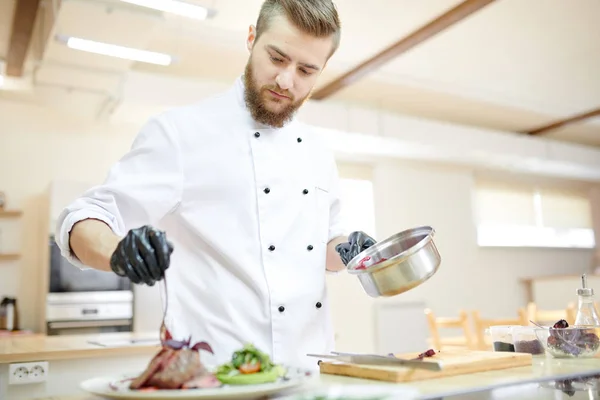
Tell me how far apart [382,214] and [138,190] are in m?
5.99

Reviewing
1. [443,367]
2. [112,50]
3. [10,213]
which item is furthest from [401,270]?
[10,213]

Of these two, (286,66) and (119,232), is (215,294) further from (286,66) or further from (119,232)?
(286,66)

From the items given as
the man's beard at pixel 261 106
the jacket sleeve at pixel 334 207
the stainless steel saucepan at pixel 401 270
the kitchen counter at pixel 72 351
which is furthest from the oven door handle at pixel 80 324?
the stainless steel saucepan at pixel 401 270

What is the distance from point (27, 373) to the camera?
2.95 metres

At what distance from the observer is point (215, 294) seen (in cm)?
149

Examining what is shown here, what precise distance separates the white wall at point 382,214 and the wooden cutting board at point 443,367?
4182 mm

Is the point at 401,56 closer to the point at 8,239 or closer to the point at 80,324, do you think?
the point at 80,324

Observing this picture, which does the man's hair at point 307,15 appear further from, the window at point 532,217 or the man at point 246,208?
the window at point 532,217

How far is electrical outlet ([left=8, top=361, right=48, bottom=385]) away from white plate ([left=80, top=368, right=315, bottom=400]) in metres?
2.28

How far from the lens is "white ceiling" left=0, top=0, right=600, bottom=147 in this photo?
408 cm

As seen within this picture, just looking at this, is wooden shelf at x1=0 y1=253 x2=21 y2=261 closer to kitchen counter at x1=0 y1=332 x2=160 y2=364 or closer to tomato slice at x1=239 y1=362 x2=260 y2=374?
kitchen counter at x1=0 y1=332 x2=160 y2=364

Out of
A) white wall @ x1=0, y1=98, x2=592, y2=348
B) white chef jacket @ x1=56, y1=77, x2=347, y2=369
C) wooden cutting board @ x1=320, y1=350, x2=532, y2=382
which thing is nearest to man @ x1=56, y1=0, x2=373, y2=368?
white chef jacket @ x1=56, y1=77, x2=347, y2=369

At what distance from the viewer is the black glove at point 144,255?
0.95m

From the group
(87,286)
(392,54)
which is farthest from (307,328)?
(392,54)
